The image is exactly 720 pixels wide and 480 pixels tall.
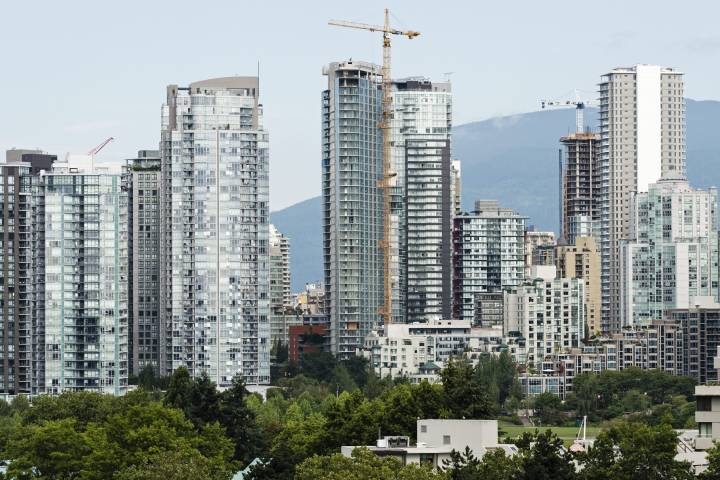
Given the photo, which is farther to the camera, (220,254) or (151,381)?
(151,381)

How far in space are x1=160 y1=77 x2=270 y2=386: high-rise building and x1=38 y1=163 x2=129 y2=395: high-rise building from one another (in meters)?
9.39

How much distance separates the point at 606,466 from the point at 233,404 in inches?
1503

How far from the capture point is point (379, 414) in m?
109

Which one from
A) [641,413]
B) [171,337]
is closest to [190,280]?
[171,337]

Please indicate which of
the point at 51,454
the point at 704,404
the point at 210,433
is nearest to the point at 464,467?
the point at 704,404

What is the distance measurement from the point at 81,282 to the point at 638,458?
10497 cm

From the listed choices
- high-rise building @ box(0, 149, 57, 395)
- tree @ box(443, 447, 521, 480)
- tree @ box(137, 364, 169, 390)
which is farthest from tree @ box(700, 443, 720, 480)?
high-rise building @ box(0, 149, 57, 395)

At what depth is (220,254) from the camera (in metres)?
193

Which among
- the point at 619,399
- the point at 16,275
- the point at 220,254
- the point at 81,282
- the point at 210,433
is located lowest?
the point at 619,399

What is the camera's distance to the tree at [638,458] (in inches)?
3332

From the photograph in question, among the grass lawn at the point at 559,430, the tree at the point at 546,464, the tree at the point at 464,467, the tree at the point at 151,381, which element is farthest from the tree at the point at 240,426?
the tree at the point at 151,381

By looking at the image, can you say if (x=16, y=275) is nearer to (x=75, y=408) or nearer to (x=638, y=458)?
(x=75, y=408)

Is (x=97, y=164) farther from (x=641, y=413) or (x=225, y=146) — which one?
(x=641, y=413)

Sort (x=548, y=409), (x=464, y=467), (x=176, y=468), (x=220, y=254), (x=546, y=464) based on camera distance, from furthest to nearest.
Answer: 1. (x=220, y=254)
2. (x=548, y=409)
3. (x=176, y=468)
4. (x=464, y=467)
5. (x=546, y=464)
